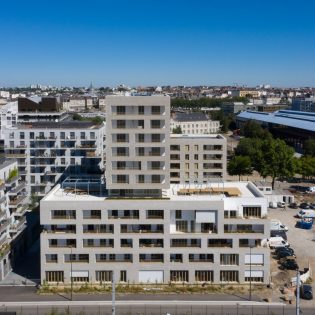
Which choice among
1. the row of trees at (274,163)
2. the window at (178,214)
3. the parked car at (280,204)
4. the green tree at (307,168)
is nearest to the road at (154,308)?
the window at (178,214)

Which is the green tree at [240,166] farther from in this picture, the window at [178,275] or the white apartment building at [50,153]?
the window at [178,275]

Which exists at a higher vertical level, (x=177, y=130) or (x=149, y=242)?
(x=177, y=130)

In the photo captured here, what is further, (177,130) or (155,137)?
(177,130)

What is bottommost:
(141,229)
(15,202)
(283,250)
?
(283,250)

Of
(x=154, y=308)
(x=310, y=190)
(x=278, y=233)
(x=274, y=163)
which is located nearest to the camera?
(x=154, y=308)

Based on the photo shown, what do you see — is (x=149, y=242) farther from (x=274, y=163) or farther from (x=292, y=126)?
(x=292, y=126)

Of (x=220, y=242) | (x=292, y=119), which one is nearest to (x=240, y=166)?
(x=220, y=242)

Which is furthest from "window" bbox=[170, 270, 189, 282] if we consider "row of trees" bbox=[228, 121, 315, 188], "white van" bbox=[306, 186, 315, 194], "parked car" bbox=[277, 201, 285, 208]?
"white van" bbox=[306, 186, 315, 194]
